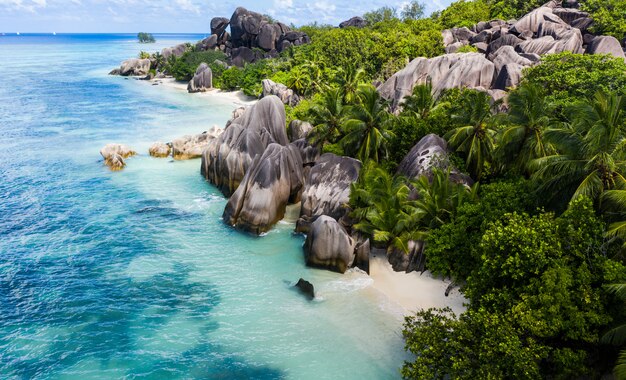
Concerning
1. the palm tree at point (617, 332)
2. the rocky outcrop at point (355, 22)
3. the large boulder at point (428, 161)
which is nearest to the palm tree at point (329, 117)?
the large boulder at point (428, 161)

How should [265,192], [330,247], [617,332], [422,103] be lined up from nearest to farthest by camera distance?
[617,332] → [330,247] → [265,192] → [422,103]

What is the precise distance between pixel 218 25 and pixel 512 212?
361 ft

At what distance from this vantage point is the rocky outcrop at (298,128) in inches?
1486

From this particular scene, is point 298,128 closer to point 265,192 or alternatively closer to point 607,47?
point 265,192

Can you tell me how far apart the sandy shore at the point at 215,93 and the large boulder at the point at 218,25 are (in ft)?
79.8

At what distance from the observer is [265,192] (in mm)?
28062

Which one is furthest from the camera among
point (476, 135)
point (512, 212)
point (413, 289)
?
point (476, 135)

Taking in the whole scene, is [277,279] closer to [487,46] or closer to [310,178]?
[310,178]

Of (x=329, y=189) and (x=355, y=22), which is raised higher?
(x=355, y=22)

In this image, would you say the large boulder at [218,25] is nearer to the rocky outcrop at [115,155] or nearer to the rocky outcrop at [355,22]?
the rocky outcrop at [355,22]

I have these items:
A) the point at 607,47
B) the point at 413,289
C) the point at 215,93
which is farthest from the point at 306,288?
the point at 215,93

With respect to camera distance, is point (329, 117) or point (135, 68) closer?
point (329, 117)

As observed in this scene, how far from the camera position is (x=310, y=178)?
28.5 meters

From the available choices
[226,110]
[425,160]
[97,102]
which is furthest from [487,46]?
[97,102]
